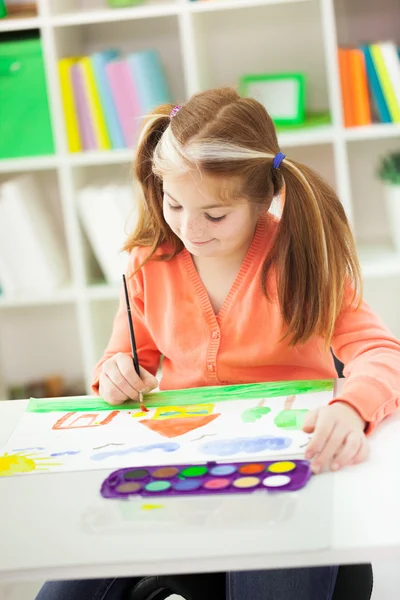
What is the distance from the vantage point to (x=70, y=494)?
3.19 ft

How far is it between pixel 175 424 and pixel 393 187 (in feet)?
5.11

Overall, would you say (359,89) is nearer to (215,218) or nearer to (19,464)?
(215,218)

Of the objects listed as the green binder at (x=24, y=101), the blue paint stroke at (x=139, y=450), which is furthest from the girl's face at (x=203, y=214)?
the green binder at (x=24, y=101)

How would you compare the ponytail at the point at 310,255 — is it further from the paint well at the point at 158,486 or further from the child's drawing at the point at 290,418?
the paint well at the point at 158,486

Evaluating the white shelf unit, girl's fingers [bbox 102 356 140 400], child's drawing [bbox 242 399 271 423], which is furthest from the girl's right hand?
the white shelf unit

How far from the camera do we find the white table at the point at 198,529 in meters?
0.81

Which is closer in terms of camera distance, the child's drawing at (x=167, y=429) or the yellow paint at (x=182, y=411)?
the child's drawing at (x=167, y=429)

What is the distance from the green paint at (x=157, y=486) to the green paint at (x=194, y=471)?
0.09ft

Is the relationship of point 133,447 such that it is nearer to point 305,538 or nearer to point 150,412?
point 150,412

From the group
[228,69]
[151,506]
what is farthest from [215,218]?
[228,69]

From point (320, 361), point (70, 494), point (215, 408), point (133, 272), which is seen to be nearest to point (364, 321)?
point (320, 361)

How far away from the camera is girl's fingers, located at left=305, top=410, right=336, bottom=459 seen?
101 cm

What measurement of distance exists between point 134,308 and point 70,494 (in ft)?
1.85

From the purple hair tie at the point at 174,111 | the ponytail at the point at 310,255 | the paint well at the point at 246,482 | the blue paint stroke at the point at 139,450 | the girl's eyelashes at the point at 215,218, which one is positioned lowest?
the blue paint stroke at the point at 139,450
